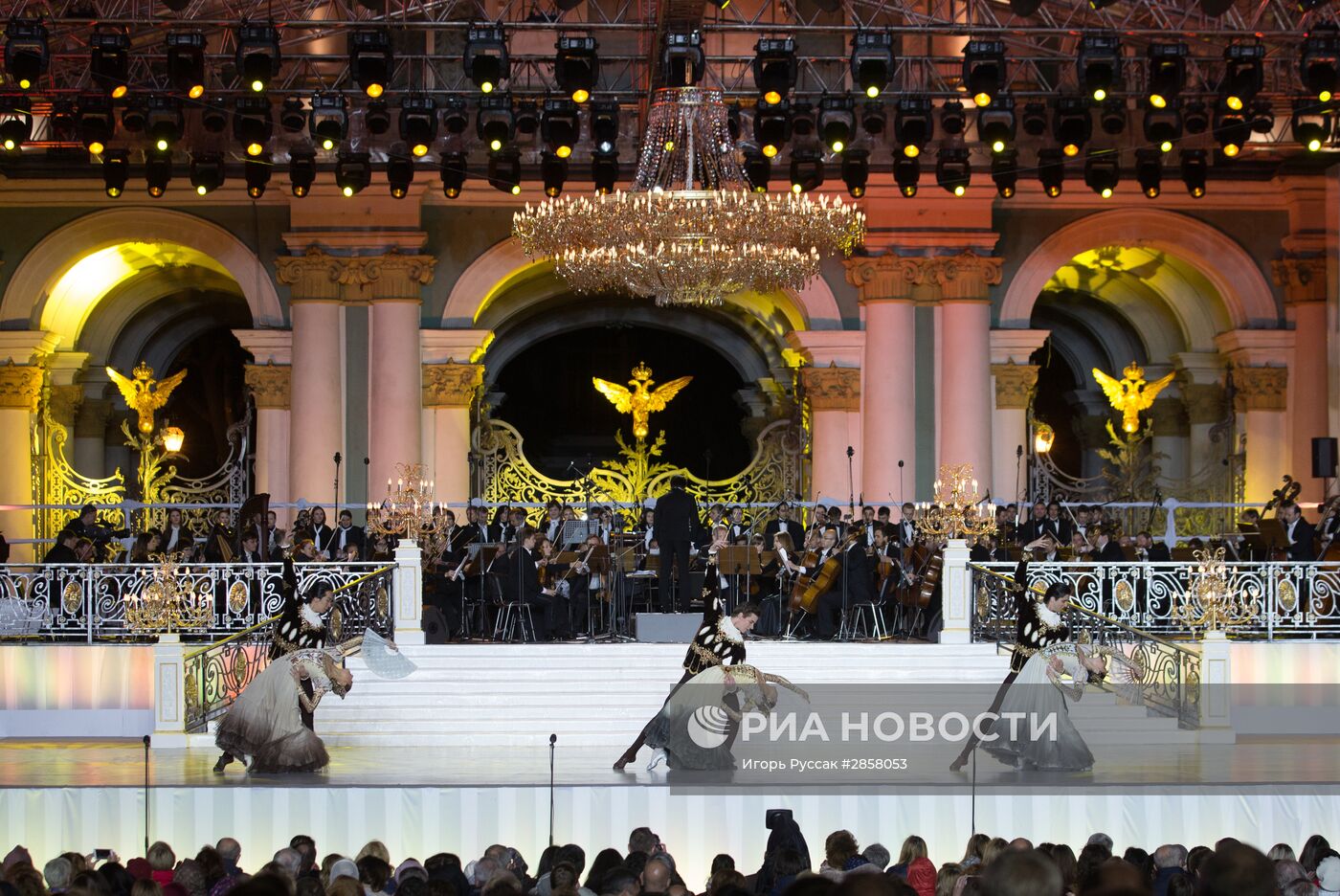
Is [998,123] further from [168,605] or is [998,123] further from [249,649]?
Result: [168,605]

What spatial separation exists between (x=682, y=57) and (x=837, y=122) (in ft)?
9.23

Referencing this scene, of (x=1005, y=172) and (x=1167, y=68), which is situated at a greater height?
(x=1167, y=68)

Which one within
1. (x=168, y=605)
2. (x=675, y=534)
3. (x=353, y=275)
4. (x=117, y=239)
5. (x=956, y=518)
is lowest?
(x=168, y=605)

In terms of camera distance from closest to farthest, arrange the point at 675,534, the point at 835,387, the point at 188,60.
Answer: the point at 675,534
the point at 188,60
the point at 835,387

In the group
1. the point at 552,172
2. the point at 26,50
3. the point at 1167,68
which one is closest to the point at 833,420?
the point at 552,172

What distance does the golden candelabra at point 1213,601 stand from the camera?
1570cm

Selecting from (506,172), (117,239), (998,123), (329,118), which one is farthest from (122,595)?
(998,123)

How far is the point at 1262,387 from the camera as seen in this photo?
77.8 ft

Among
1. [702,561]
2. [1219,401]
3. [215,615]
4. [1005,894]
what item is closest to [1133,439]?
[1219,401]

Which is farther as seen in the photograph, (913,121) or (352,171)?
(352,171)

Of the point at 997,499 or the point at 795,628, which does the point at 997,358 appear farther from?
the point at 795,628

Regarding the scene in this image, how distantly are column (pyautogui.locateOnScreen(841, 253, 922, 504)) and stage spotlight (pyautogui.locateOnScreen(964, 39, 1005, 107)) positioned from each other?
16.8 ft

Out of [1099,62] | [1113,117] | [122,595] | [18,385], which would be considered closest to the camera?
[122,595]

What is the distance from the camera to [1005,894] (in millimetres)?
4348
